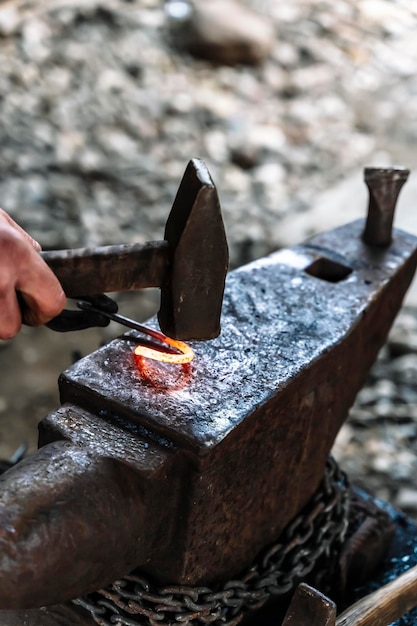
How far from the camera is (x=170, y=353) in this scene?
1.50 meters

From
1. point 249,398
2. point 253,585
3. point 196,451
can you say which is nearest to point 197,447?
point 196,451

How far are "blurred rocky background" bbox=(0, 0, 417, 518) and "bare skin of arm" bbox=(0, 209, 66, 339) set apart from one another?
1.67 metres

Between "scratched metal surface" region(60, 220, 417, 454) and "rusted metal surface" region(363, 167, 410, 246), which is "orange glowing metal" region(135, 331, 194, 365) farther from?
"rusted metal surface" region(363, 167, 410, 246)

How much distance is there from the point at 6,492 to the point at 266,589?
66 centimetres

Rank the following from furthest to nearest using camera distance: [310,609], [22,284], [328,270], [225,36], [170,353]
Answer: [225,36]
[328,270]
[170,353]
[310,609]
[22,284]

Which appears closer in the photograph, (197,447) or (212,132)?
(197,447)

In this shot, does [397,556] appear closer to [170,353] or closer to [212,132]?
[170,353]

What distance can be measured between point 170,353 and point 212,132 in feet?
12.4

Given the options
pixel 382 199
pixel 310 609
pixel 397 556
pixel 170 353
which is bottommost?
→ pixel 397 556

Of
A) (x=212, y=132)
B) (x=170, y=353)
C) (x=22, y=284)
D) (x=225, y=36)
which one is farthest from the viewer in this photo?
(x=225, y=36)

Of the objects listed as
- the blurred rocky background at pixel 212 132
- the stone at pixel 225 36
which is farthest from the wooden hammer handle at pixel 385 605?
the stone at pixel 225 36

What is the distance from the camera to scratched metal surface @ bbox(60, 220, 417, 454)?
54.8 inches

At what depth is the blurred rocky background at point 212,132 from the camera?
3.17 metres

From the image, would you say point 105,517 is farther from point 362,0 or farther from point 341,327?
point 362,0
